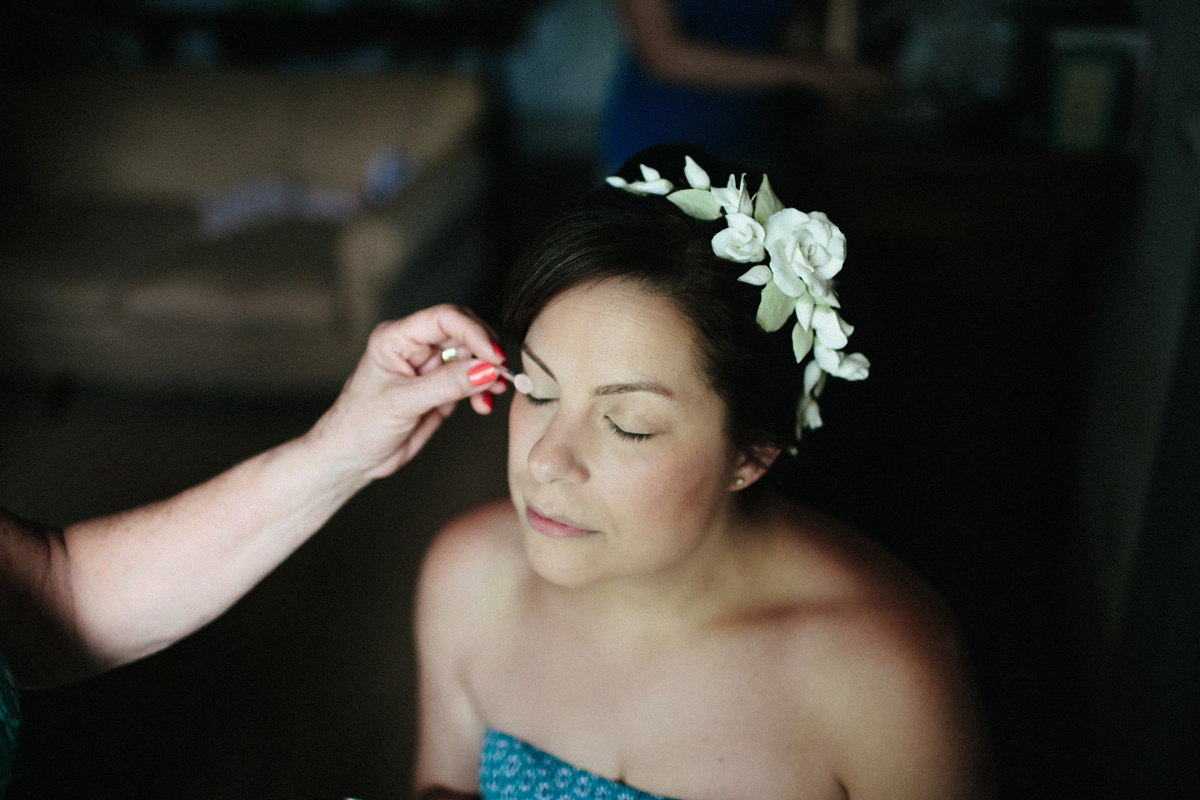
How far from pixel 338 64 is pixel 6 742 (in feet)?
24.1

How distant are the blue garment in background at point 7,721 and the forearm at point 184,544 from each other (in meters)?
0.23

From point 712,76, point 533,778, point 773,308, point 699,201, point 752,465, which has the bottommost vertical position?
point 533,778

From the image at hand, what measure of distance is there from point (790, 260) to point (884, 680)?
0.50m

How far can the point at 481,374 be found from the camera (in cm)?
111

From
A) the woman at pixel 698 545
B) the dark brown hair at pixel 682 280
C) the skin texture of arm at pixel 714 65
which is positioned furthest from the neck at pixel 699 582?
the skin texture of arm at pixel 714 65

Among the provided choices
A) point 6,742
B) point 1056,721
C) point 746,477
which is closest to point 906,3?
point 1056,721

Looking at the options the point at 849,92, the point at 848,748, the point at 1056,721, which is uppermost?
the point at 849,92

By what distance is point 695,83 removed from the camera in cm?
210

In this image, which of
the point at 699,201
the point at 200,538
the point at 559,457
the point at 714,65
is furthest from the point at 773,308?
the point at 714,65

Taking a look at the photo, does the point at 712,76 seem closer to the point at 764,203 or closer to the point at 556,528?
the point at 764,203

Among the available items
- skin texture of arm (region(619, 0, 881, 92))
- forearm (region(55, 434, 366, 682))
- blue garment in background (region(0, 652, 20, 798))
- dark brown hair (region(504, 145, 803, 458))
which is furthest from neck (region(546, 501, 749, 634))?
skin texture of arm (region(619, 0, 881, 92))

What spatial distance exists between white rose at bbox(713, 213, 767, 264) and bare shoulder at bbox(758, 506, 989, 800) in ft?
1.35

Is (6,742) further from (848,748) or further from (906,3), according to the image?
(906,3)

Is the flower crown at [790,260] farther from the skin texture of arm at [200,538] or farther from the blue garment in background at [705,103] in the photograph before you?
the blue garment in background at [705,103]
